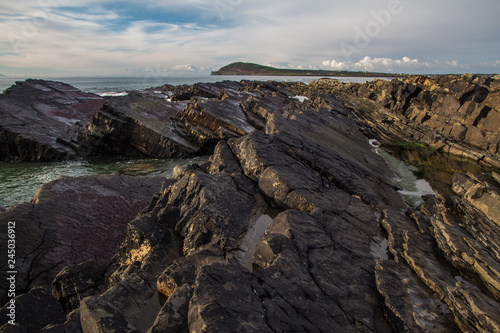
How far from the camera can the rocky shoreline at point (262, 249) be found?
19.8 ft

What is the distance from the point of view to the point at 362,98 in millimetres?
66500

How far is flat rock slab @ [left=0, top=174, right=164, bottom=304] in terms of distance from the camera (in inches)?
380

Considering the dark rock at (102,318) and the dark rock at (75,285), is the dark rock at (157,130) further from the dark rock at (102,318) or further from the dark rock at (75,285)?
the dark rock at (102,318)

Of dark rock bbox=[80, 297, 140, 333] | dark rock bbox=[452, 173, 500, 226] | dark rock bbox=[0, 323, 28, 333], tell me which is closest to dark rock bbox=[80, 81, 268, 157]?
dark rock bbox=[452, 173, 500, 226]

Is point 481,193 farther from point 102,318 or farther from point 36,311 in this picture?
point 36,311

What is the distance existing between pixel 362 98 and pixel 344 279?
222 ft

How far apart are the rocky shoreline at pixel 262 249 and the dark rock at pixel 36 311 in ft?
0.09

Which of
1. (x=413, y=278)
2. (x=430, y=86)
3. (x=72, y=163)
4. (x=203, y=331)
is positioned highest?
(x=430, y=86)

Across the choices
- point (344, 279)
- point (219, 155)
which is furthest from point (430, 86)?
point (344, 279)

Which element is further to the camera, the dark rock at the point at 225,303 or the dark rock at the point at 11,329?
the dark rock at the point at 11,329

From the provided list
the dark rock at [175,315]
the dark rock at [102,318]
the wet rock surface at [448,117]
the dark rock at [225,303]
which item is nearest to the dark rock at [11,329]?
the dark rock at [102,318]

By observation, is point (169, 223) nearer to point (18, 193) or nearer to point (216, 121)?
point (18, 193)

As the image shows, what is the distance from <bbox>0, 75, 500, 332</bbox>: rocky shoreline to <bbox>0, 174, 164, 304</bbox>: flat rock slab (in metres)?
0.06

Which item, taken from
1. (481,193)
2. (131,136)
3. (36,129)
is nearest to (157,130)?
(131,136)
